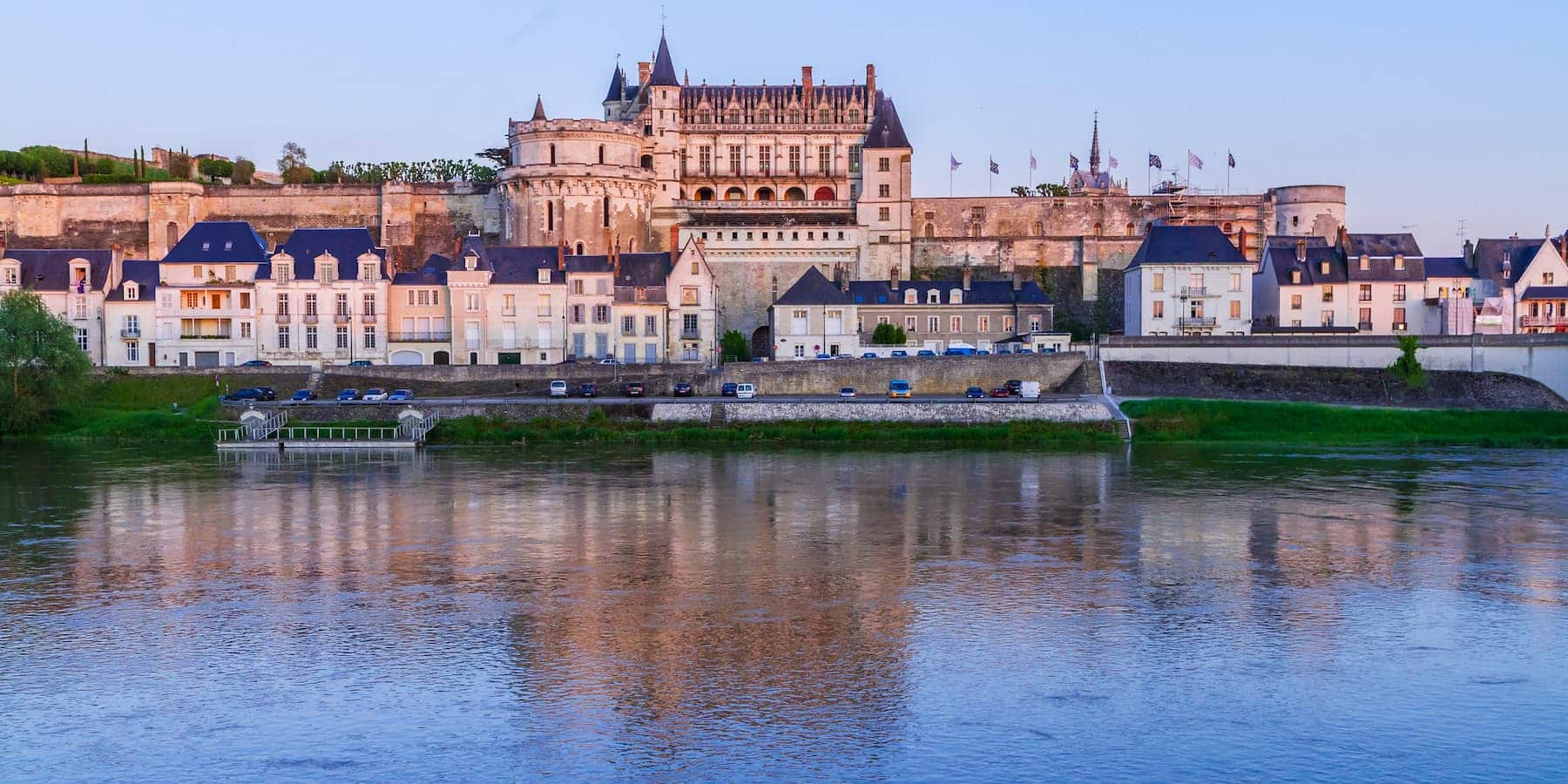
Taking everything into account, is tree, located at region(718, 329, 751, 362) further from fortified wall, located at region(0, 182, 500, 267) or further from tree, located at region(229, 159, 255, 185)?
tree, located at region(229, 159, 255, 185)

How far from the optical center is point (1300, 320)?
52312 millimetres

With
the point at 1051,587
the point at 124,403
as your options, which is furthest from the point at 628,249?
the point at 1051,587

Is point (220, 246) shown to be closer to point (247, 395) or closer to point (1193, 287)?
point (247, 395)

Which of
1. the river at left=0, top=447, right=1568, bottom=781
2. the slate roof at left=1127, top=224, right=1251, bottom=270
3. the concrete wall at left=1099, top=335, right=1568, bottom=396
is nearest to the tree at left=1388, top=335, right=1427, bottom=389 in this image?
the concrete wall at left=1099, top=335, right=1568, bottom=396

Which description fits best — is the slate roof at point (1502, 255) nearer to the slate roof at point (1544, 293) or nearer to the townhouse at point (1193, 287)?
the slate roof at point (1544, 293)

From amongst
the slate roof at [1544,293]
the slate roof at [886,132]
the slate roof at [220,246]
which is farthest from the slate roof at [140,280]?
the slate roof at [1544,293]

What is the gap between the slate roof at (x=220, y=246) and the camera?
162 feet

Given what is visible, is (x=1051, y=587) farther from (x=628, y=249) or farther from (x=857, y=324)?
(x=628, y=249)

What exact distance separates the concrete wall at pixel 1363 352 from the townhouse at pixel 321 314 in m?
23.1

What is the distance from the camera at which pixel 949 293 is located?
53000 millimetres

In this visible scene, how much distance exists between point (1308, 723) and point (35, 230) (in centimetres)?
6352

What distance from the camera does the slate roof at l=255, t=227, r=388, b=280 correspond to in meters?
48.8

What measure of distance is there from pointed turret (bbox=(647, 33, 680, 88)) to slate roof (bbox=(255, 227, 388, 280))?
18904 millimetres

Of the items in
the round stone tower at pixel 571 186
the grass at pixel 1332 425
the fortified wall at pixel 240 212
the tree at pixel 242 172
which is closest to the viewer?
the grass at pixel 1332 425
